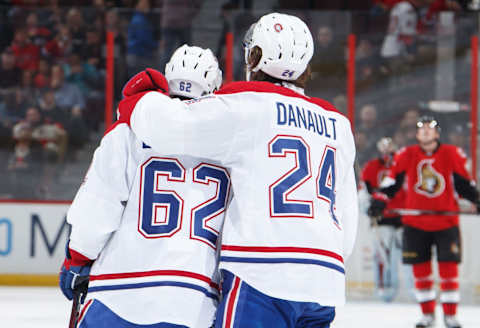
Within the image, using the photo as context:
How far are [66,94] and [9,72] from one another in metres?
0.49

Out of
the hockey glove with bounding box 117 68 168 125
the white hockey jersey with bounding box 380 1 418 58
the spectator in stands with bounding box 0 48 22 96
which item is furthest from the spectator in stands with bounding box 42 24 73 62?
the hockey glove with bounding box 117 68 168 125

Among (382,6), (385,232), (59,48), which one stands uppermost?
(382,6)

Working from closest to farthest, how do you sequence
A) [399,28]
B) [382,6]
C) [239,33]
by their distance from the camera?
[239,33] < [399,28] < [382,6]

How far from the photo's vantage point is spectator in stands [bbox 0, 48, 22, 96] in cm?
764

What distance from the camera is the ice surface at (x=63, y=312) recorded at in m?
5.55

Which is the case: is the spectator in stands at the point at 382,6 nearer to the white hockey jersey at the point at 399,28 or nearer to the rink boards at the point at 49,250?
the white hockey jersey at the point at 399,28

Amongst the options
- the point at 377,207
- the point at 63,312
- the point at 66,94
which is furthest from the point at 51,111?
the point at 377,207

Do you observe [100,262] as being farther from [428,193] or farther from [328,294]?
[428,193]

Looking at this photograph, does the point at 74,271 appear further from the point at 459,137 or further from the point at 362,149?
the point at 459,137

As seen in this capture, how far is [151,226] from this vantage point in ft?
7.18

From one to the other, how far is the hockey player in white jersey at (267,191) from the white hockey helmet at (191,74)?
7.8 inches

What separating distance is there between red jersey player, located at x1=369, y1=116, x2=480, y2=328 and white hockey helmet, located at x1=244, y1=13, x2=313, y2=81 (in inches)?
160

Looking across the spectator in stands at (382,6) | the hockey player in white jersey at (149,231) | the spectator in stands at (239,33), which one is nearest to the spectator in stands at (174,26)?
the spectator in stands at (239,33)

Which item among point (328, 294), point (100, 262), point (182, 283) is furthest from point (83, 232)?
point (328, 294)
